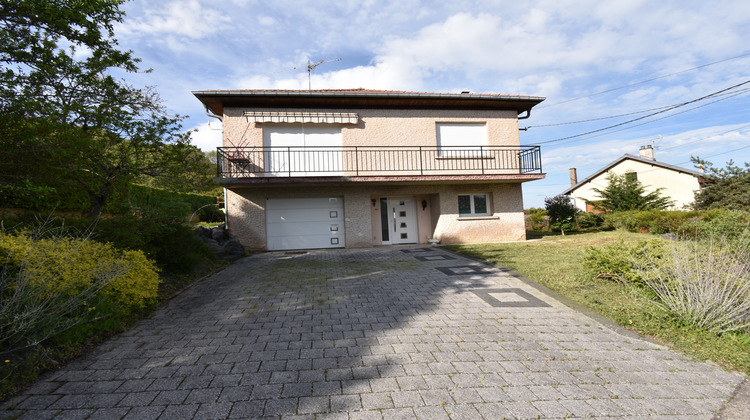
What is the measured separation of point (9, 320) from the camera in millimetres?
2762

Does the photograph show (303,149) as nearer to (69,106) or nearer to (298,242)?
(298,242)

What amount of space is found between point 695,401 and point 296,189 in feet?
34.2

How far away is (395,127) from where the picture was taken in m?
12.0

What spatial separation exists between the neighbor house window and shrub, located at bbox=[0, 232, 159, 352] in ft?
32.8

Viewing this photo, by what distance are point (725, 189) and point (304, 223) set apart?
69.3ft

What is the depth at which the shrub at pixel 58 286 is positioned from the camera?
2.81 metres

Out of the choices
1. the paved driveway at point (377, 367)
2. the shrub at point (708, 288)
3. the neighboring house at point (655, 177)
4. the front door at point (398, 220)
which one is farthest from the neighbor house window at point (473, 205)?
the neighboring house at point (655, 177)

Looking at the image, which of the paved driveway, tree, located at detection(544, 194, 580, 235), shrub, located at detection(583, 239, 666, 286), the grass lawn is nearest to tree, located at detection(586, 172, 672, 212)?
tree, located at detection(544, 194, 580, 235)

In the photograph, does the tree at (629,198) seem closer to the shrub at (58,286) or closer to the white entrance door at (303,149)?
the white entrance door at (303,149)

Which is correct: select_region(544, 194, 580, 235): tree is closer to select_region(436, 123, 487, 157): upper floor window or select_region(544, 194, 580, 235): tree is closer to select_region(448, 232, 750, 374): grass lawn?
select_region(436, 123, 487, 157): upper floor window

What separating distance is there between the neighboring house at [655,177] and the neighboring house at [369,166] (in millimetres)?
11764

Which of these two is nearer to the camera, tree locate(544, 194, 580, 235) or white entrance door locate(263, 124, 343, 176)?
white entrance door locate(263, 124, 343, 176)

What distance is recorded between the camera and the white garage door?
37.4ft

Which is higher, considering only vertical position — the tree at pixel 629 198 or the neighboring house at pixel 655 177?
the neighboring house at pixel 655 177
